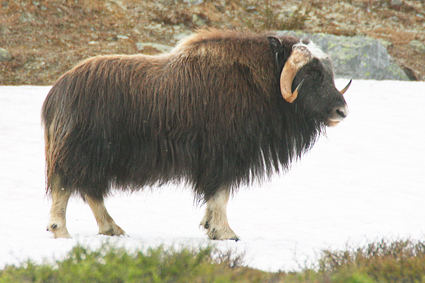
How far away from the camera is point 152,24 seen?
52.4 feet

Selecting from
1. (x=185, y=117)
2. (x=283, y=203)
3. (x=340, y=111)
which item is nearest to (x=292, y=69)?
(x=340, y=111)

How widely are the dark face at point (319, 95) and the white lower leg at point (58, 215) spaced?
1761mm

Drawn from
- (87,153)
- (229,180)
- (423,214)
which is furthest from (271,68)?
(423,214)

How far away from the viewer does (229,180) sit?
11.5 ft

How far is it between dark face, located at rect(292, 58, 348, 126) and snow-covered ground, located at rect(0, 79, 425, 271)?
0.89m

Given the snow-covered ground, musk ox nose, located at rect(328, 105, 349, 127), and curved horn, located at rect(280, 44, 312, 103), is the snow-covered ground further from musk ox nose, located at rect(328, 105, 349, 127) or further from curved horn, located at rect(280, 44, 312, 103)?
curved horn, located at rect(280, 44, 312, 103)

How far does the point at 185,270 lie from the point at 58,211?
146 cm

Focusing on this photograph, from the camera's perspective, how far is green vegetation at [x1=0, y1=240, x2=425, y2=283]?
2.07 m

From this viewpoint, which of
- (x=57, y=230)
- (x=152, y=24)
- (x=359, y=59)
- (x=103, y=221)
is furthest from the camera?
(x=152, y=24)

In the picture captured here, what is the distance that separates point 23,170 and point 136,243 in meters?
3.27

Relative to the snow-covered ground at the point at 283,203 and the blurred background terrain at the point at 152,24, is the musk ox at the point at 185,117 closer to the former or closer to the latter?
the snow-covered ground at the point at 283,203

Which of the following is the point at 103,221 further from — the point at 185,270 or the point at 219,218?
the point at 185,270

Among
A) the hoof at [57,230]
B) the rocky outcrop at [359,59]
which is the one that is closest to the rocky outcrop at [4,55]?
the rocky outcrop at [359,59]

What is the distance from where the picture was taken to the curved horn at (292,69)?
3.45 meters
